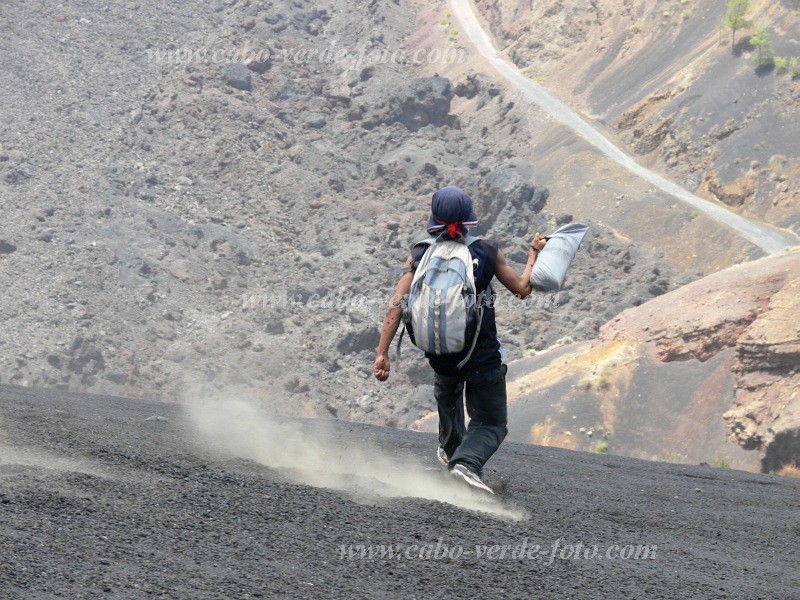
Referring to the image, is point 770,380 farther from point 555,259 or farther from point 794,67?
point 794,67

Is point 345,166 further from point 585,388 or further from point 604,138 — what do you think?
point 585,388

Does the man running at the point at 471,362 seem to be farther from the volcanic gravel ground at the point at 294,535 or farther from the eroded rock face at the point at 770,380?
the eroded rock face at the point at 770,380

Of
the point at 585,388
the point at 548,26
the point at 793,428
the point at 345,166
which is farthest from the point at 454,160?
the point at 793,428

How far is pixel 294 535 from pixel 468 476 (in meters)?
1.73

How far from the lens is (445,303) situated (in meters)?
5.55

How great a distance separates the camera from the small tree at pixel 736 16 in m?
41.9

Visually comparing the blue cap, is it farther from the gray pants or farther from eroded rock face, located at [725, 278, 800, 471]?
eroded rock face, located at [725, 278, 800, 471]

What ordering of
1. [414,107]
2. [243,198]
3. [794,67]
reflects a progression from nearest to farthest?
1. [794,67]
2. [243,198]
3. [414,107]

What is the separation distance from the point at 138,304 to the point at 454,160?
57.0 ft

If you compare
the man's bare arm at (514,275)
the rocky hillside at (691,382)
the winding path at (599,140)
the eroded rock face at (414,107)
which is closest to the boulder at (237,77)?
the eroded rock face at (414,107)

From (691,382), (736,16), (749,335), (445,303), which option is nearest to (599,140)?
(736,16)

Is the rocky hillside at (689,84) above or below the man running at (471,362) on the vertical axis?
above

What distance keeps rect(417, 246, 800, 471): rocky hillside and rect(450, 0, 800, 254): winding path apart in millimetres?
10173

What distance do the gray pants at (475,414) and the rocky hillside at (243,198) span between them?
21397 millimetres
